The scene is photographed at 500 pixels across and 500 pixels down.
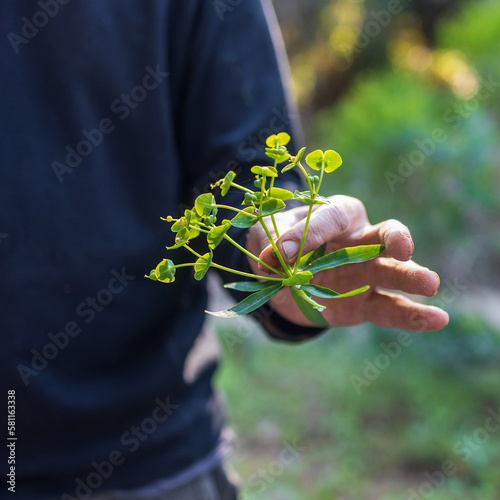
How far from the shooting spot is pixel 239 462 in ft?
8.14

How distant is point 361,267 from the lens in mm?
786

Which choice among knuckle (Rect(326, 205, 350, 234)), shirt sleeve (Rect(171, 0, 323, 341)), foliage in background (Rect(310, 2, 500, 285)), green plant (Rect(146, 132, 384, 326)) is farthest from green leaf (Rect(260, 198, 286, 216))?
foliage in background (Rect(310, 2, 500, 285))

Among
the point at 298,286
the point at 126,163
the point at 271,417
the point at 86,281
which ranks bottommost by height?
the point at 271,417

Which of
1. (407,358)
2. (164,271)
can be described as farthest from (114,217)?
(407,358)

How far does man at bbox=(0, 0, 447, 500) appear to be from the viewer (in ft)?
3.01

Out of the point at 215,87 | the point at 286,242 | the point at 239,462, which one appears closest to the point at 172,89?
the point at 215,87

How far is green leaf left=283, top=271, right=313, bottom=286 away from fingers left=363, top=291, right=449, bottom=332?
0.18 meters

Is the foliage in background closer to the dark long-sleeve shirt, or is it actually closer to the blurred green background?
the blurred green background

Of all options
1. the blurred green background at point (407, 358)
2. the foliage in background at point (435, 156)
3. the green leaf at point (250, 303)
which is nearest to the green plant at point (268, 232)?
the green leaf at point (250, 303)

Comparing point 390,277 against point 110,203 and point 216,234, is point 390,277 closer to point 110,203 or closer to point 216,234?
point 216,234

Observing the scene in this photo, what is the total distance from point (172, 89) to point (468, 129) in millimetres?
2037

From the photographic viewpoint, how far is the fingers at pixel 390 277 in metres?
0.68

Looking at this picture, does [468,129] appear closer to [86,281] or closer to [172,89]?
[172,89]

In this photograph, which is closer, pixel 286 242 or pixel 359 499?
pixel 286 242
